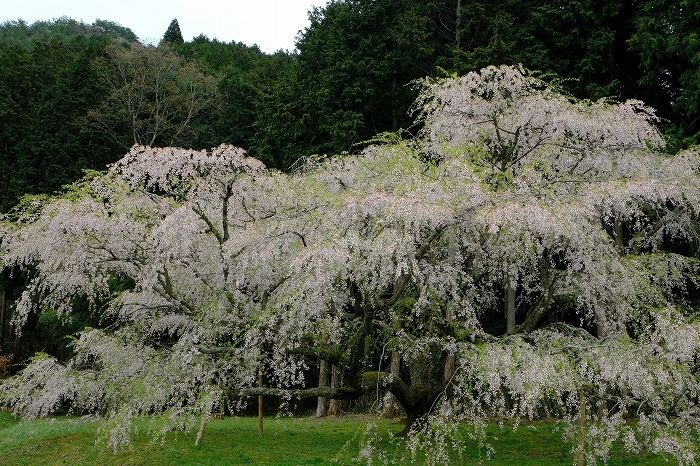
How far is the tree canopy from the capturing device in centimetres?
713

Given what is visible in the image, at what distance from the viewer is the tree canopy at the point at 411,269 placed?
7133 millimetres

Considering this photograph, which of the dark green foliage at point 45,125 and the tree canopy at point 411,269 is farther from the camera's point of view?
the dark green foliage at point 45,125

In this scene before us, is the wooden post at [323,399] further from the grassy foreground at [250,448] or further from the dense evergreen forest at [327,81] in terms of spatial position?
the dense evergreen forest at [327,81]

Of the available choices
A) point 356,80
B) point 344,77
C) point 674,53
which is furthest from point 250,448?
point 674,53

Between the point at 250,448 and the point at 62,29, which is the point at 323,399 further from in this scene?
the point at 62,29

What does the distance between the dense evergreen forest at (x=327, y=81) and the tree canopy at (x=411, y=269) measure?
6.57 feet

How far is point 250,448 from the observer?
10.7m

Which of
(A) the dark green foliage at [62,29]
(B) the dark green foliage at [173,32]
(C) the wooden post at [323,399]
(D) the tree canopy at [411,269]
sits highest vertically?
(A) the dark green foliage at [62,29]

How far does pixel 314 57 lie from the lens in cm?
2178

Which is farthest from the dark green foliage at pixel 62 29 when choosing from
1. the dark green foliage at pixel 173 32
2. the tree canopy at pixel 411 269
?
the tree canopy at pixel 411 269

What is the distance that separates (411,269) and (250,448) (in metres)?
5.12

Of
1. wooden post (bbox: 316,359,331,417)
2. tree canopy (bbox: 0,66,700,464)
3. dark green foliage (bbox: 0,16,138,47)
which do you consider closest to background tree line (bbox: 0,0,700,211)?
tree canopy (bbox: 0,66,700,464)

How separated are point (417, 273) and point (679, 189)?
4.72 metres

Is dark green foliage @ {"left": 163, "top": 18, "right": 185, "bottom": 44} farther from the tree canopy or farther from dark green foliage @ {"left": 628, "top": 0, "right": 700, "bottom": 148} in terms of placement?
the tree canopy
